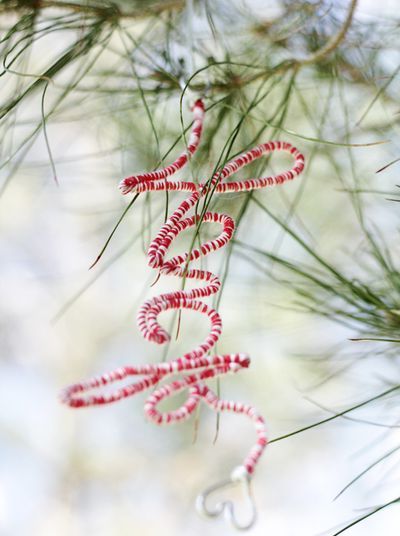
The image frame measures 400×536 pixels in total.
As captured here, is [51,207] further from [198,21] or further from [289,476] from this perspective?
[198,21]

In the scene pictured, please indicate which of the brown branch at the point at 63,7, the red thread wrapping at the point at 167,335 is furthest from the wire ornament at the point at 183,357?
the brown branch at the point at 63,7

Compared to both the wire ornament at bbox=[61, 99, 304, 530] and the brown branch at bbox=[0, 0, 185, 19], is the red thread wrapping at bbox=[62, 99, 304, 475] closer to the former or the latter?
the wire ornament at bbox=[61, 99, 304, 530]

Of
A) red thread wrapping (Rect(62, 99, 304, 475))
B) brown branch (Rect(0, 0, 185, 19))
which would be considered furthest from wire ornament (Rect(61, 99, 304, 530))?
brown branch (Rect(0, 0, 185, 19))

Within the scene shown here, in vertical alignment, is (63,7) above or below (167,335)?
above

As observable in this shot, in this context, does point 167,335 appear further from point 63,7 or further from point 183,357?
point 63,7

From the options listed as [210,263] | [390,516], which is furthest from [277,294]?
[390,516]

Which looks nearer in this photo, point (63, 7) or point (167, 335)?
point (167, 335)

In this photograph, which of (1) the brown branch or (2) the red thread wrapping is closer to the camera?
(2) the red thread wrapping

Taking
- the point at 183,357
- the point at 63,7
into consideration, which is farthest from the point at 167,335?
the point at 63,7
